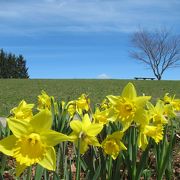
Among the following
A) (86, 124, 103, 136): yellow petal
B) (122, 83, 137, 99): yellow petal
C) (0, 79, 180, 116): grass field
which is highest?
(0, 79, 180, 116): grass field

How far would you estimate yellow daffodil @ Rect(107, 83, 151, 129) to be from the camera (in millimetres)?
1996

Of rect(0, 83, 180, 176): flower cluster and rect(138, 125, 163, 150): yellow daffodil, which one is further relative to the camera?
rect(138, 125, 163, 150): yellow daffodil

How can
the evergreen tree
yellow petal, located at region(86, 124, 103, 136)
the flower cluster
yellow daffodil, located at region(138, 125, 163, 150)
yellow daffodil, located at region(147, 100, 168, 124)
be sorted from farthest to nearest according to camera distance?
the evergreen tree < yellow daffodil, located at region(147, 100, 168, 124) < yellow daffodil, located at region(138, 125, 163, 150) < yellow petal, located at region(86, 124, 103, 136) < the flower cluster

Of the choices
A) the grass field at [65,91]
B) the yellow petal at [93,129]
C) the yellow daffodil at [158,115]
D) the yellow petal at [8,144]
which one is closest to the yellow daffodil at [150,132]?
the yellow daffodil at [158,115]

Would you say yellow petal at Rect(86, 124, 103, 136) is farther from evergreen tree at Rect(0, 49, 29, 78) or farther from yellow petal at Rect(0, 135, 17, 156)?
evergreen tree at Rect(0, 49, 29, 78)

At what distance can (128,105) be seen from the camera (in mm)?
1997

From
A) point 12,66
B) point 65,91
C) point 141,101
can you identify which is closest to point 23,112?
point 141,101

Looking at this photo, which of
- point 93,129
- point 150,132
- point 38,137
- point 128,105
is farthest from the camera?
point 150,132

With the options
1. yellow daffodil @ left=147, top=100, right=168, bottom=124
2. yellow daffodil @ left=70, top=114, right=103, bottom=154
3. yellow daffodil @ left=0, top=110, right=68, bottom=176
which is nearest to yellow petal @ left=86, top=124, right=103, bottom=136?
yellow daffodil @ left=70, top=114, right=103, bottom=154

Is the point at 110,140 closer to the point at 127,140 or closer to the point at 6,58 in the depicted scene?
the point at 127,140

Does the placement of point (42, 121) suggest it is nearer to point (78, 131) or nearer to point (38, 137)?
point (38, 137)

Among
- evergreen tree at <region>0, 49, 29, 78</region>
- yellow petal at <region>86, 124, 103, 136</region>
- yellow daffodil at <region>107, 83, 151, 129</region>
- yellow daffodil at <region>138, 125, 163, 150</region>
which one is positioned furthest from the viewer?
evergreen tree at <region>0, 49, 29, 78</region>

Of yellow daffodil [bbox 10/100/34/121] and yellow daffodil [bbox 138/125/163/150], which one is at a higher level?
yellow daffodil [bbox 10/100/34/121]

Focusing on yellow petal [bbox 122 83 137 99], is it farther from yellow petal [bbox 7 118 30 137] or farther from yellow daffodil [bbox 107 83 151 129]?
yellow petal [bbox 7 118 30 137]
